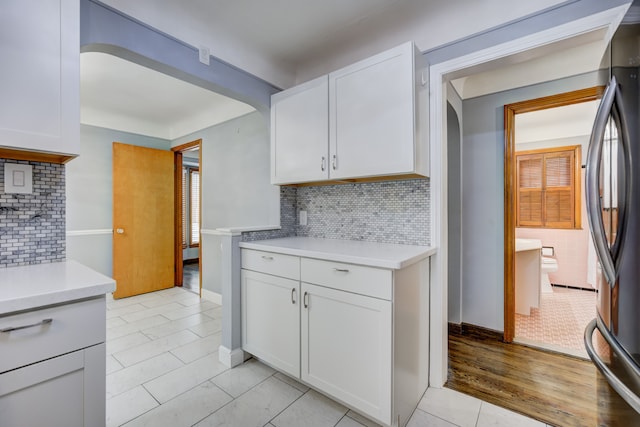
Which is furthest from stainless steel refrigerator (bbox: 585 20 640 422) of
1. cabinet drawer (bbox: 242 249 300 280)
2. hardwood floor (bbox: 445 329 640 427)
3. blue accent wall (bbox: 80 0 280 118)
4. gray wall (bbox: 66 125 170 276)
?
gray wall (bbox: 66 125 170 276)

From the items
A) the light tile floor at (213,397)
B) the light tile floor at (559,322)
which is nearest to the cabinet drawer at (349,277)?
the light tile floor at (213,397)

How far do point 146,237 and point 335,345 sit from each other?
344cm

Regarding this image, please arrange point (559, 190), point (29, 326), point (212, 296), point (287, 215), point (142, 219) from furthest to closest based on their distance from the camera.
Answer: point (559, 190)
point (142, 219)
point (212, 296)
point (287, 215)
point (29, 326)

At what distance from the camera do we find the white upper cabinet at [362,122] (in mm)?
1688

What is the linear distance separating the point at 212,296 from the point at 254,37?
2.92m

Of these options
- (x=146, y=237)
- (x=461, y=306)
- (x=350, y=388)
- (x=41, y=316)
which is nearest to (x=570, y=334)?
(x=461, y=306)

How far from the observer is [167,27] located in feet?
5.82

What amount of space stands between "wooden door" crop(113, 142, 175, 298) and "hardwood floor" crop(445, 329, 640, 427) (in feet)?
12.5

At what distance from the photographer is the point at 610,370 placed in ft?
3.34

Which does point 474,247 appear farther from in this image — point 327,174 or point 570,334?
point 327,174

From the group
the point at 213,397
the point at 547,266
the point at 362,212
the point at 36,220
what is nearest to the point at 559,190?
the point at 547,266

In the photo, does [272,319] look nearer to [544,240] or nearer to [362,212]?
→ [362,212]

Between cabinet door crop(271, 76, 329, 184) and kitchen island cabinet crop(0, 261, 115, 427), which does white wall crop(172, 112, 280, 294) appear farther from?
kitchen island cabinet crop(0, 261, 115, 427)

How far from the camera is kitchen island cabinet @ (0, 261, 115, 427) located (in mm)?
875
